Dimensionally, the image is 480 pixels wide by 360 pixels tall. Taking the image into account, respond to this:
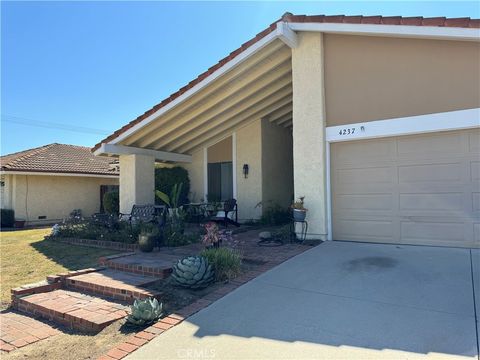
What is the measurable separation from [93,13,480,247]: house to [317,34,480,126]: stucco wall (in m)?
0.02

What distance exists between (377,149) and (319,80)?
2.25m

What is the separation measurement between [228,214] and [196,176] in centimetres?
275

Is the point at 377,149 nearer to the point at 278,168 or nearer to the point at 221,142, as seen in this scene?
the point at 278,168

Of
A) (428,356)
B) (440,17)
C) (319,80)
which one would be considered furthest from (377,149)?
(428,356)

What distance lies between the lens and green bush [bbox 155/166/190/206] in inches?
587

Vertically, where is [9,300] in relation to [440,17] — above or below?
below

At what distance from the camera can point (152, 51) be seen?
50.1 feet

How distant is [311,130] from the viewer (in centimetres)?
855

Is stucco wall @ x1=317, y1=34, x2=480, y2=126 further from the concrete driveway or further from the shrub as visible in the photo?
the shrub

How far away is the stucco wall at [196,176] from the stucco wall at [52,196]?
949cm

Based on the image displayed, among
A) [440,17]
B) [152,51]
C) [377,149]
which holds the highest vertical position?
[152,51]

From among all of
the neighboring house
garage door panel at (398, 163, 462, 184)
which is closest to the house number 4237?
garage door panel at (398, 163, 462, 184)

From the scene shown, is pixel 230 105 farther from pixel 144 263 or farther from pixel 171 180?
pixel 144 263

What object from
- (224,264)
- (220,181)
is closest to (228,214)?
(220,181)
